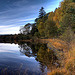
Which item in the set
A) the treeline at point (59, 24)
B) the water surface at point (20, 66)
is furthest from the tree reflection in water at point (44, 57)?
the treeline at point (59, 24)

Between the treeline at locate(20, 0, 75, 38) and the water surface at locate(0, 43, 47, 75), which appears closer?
the water surface at locate(0, 43, 47, 75)

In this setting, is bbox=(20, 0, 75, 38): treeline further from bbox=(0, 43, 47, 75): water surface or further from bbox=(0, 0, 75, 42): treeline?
bbox=(0, 43, 47, 75): water surface

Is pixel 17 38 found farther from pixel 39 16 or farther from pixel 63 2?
pixel 63 2

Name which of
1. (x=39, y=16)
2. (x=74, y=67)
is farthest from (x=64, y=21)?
(x=39, y=16)

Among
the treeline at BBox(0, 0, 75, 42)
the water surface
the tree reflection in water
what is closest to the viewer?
the water surface

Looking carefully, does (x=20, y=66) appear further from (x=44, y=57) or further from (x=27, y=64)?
(x=44, y=57)

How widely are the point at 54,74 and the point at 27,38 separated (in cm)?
5637

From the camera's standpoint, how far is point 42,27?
157ft

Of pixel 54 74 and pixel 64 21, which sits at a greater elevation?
pixel 64 21

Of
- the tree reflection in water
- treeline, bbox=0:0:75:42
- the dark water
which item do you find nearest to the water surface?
the dark water

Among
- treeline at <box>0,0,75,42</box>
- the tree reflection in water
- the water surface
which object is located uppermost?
treeline at <box>0,0,75,42</box>

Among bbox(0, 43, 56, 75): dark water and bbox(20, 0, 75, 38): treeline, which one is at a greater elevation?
bbox(20, 0, 75, 38): treeline

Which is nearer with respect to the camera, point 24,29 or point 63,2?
point 63,2

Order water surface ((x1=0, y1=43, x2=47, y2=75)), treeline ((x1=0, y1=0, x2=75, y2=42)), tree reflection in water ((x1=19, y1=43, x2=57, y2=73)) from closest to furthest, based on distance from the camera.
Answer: water surface ((x1=0, y1=43, x2=47, y2=75)) < tree reflection in water ((x1=19, y1=43, x2=57, y2=73)) < treeline ((x1=0, y1=0, x2=75, y2=42))
